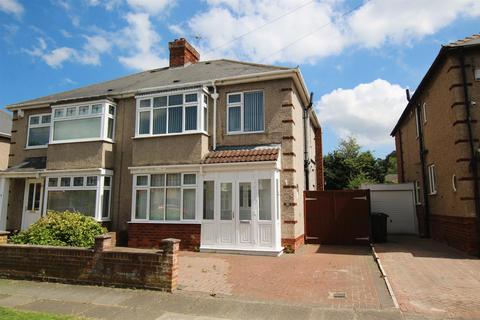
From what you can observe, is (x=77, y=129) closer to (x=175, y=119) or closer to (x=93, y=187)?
(x=93, y=187)

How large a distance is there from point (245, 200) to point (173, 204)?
2891 mm

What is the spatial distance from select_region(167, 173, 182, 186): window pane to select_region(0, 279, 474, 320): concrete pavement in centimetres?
579

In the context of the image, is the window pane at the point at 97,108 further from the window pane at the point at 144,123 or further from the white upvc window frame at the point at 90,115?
the window pane at the point at 144,123

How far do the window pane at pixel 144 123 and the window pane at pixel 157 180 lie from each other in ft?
6.08

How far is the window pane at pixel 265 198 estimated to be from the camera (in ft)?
38.6

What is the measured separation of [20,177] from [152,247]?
7.72 metres

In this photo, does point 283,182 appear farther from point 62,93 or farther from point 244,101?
point 62,93

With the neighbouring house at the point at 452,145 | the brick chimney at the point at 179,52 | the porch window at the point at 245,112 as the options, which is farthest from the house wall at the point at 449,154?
the brick chimney at the point at 179,52

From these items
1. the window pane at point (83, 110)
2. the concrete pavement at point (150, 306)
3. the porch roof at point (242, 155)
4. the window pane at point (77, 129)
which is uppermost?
the window pane at point (83, 110)

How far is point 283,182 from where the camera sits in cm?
1251

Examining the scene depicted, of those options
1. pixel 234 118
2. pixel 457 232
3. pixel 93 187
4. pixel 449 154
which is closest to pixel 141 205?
pixel 93 187

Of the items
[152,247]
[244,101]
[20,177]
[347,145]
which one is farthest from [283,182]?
[347,145]

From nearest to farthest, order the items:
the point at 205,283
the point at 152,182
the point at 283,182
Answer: the point at 205,283 < the point at 283,182 < the point at 152,182

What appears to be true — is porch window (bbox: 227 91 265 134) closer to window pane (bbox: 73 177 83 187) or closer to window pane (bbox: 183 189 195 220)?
window pane (bbox: 183 189 195 220)
